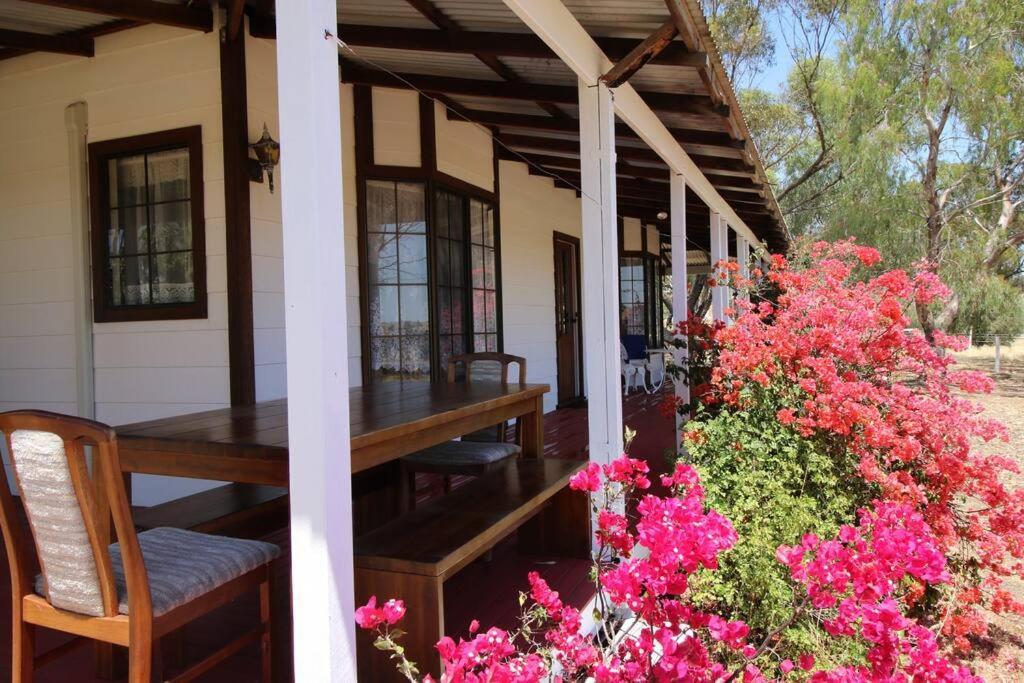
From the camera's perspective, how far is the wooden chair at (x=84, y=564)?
154cm

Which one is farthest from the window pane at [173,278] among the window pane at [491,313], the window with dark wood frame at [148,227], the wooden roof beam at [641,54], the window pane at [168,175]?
the window pane at [491,313]

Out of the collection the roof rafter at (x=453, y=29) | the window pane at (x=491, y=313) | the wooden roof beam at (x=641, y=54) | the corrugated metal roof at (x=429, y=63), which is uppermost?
the corrugated metal roof at (x=429, y=63)

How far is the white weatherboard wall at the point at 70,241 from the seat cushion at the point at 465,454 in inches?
47.5

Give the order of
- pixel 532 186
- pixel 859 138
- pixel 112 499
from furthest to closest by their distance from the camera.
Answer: pixel 859 138 < pixel 532 186 < pixel 112 499

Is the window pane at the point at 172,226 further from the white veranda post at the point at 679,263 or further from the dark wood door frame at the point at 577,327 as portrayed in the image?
the dark wood door frame at the point at 577,327

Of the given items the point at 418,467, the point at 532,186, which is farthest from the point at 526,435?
the point at 532,186

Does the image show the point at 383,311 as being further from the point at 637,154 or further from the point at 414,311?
the point at 637,154

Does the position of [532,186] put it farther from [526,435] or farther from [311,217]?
[311,217]

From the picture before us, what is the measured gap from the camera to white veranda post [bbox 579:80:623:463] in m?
3.09

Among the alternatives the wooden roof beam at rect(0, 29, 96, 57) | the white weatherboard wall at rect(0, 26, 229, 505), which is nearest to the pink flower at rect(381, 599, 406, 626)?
the white weatherboard wall at rect(0, 26, 229, 505)

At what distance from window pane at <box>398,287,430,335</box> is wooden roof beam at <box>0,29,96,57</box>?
234 cm

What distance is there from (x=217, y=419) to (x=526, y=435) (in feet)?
5.01

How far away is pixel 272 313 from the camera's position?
392cm

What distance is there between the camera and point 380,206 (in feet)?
15.7
